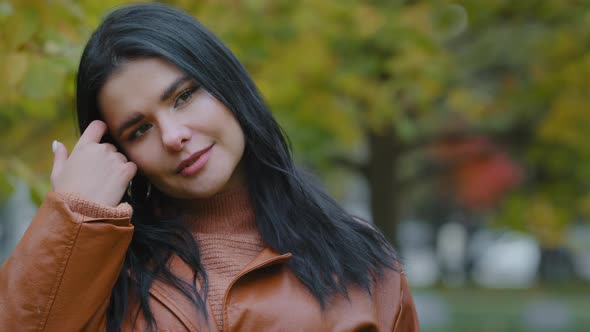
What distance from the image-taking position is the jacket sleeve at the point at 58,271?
5.71 feet

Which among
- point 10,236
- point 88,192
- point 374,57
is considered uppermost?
point 374,57

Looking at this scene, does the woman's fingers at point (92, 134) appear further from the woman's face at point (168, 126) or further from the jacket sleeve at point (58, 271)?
the jacket sleeve at point (58, 271)

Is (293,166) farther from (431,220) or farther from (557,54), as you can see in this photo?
(431,220)

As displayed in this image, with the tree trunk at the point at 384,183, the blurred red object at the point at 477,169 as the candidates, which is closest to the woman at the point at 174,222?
the tree trunk at the point at 384,183

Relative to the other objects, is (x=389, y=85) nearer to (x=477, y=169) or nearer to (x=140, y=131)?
(x=140, y=131)

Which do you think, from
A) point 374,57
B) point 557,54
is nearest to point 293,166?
point 374,57

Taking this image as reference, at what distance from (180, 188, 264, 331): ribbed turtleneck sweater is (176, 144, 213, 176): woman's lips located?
0.62 feet

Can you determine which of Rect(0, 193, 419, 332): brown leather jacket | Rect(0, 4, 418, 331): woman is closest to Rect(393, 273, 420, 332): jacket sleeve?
Rect(0, 4, 418, 331): woman

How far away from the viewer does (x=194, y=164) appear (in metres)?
1.95

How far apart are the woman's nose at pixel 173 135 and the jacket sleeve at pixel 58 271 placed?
21 cm

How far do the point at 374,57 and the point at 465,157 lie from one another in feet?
18.9

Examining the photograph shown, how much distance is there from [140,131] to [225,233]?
35 centimetres

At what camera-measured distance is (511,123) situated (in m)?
8.30

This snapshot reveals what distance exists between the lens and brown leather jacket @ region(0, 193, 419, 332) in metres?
1.75
